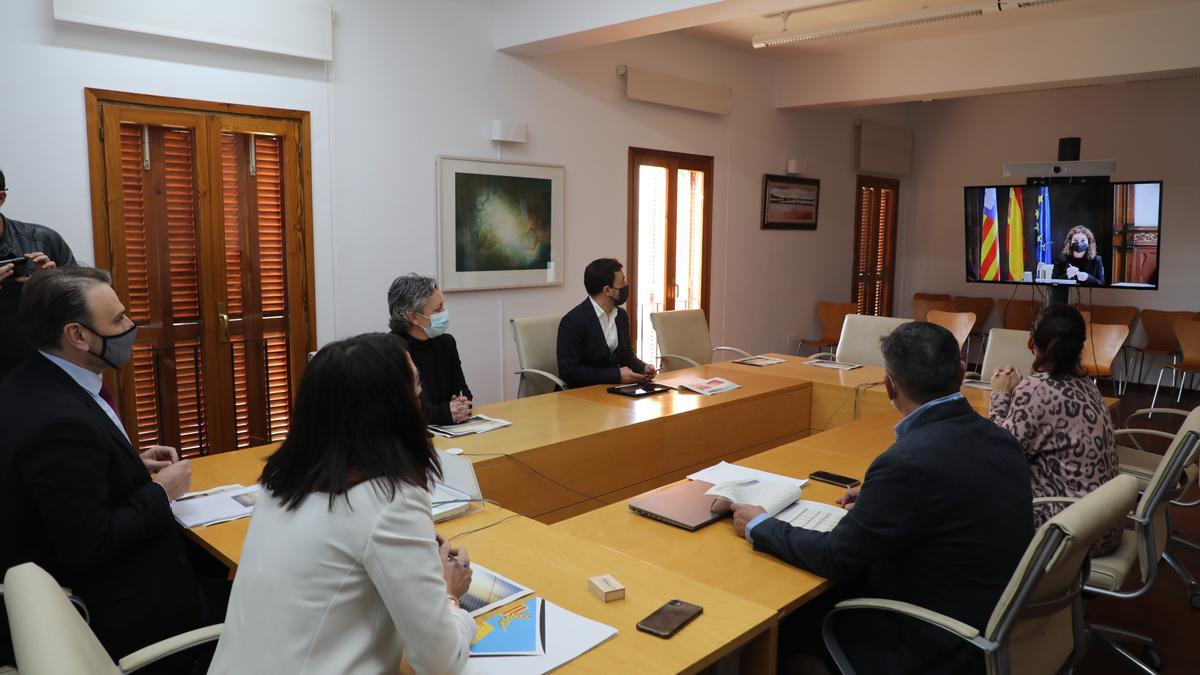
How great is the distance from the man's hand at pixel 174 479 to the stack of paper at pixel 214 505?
45 millimetres

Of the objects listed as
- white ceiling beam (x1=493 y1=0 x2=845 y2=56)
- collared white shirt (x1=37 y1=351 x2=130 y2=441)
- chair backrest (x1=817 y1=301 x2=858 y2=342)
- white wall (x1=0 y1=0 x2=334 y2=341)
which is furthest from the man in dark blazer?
chair backrest (x1=817 y1=301 x2=858 y2=342)

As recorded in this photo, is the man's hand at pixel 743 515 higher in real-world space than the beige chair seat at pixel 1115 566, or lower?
higher

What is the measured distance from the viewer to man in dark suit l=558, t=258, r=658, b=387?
4.34 metres

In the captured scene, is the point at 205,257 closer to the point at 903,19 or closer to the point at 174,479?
the point at 174,479

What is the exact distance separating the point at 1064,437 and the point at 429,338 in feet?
8.24

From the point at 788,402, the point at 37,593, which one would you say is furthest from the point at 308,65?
the point at 37,593

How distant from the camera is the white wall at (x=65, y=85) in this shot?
3670 mm

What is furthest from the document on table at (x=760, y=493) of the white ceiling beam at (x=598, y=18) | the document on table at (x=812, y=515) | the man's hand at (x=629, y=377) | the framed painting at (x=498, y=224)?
the framed painting at (x=498, y=224)

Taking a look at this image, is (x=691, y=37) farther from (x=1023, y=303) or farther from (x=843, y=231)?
(x=1023, y=303)

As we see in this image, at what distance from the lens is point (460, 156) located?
17.7ft

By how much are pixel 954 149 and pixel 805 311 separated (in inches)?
113

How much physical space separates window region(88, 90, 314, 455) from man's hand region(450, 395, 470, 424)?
1.82 m

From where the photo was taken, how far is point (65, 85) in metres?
3.79

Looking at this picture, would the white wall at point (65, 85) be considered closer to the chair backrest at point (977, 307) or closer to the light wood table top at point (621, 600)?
the light wood table top at point (621, 600)
